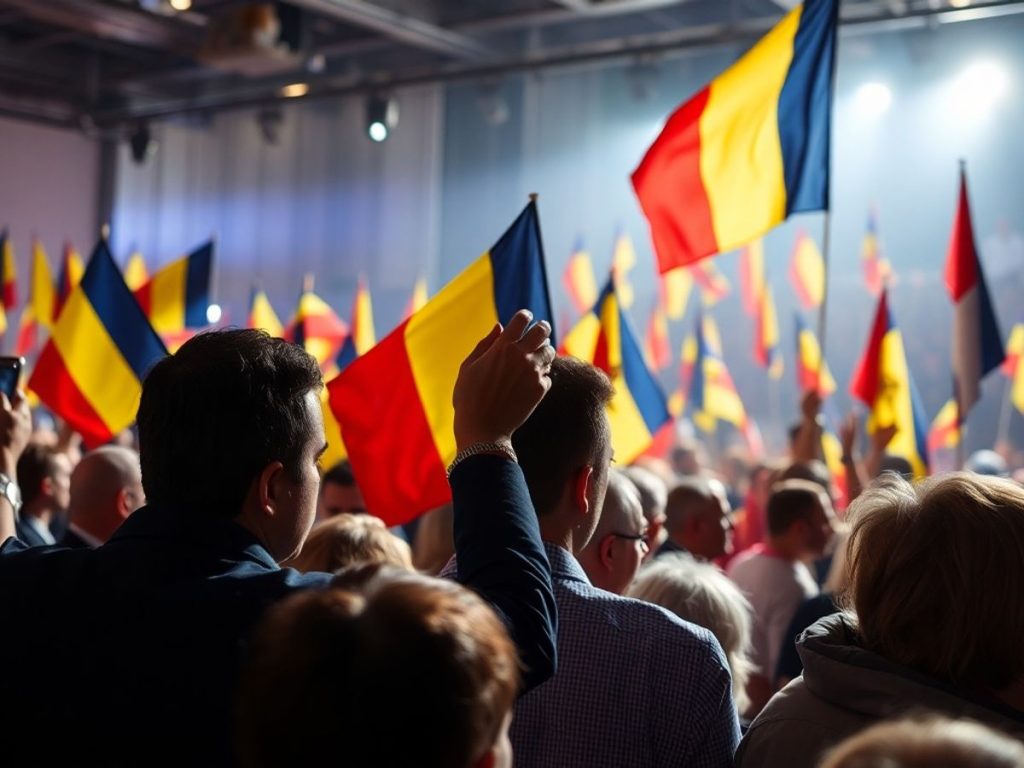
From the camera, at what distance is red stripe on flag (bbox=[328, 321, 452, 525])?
A: 3719 millimetres

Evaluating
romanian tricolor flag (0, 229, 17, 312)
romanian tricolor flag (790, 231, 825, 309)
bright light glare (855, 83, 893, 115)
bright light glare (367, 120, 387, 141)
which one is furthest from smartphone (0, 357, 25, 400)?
bright light glare (855, 83, 893, 115)

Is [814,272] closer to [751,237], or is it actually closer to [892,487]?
[751,237]

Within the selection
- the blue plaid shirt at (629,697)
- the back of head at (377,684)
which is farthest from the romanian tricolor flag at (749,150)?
the back of head at (377,684)

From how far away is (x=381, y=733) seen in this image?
40.1 inches

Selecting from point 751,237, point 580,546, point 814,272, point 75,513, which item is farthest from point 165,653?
point 814,272

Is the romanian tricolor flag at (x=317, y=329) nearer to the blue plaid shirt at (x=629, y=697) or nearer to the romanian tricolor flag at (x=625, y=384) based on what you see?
the romanian tricolor flag at (x=625, y=384)

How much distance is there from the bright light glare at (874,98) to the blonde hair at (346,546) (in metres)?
10.3

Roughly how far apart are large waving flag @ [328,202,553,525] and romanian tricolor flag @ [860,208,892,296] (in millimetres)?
6194

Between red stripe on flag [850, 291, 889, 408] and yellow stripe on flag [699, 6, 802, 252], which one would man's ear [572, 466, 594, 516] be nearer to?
yellow stripe on flag [699, 6, 802, 252]

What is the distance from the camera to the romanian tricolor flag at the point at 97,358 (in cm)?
503

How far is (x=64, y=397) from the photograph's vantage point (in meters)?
5.14

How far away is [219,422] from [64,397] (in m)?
3.95

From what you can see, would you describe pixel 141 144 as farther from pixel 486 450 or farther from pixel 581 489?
pixel 486 450

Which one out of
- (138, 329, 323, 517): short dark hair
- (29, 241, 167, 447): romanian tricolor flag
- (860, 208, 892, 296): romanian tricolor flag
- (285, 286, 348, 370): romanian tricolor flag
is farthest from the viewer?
(860, 208, 892, 296): romanian tricolor flag
